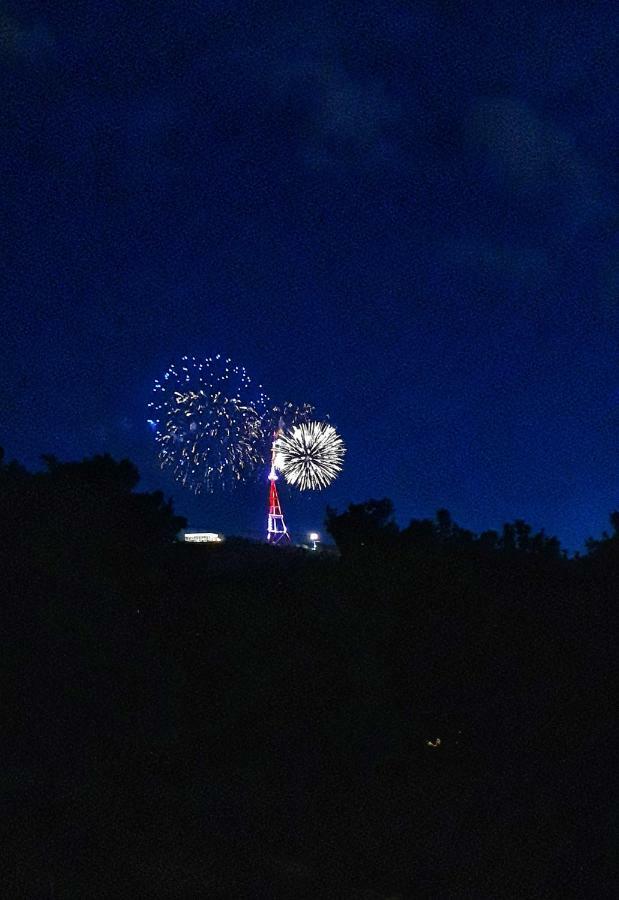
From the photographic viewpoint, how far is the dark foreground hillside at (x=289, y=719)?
34.7 ft

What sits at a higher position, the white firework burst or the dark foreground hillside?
the white firework burst

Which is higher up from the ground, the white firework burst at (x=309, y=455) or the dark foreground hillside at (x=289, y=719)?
the white firework burst at (x=309, y=455)

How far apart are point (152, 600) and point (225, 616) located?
1.07 m

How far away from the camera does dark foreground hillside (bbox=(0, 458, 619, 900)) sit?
1056 cm

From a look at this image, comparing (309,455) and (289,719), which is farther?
(309,455)

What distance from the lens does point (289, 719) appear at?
1264 cm

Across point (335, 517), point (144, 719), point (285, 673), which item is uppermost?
point (335, 517)

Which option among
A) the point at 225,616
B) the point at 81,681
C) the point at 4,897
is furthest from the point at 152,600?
the point at 4,897

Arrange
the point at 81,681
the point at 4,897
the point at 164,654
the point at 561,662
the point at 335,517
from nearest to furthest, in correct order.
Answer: the point at 4,897 → the point at 81,681 → the point at 164,654 → the point at 561,662 → the point at 335,517

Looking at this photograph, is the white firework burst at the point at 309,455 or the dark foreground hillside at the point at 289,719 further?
the white firework burst at the point at 309,455

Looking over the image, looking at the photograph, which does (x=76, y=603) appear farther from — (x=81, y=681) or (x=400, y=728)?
(x=400, y=728)

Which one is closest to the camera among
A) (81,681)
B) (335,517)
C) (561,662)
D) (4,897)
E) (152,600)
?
(4,897)

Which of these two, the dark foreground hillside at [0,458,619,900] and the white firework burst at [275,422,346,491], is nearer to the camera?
the dark foreground hillside at [0,458,619,900]

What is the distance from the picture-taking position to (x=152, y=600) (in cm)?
1337
